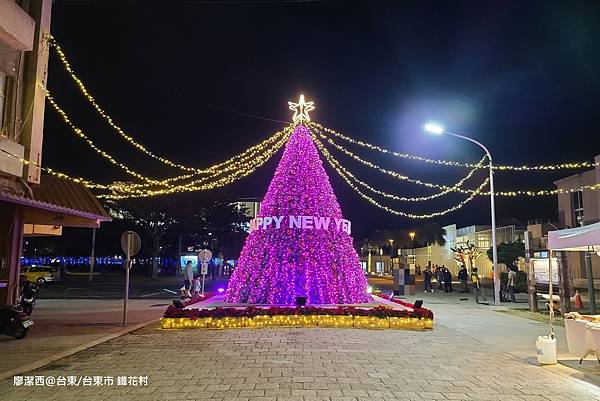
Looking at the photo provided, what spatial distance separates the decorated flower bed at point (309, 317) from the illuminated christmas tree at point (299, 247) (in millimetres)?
2508

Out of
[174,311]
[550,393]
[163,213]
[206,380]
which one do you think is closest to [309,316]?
[174,311]

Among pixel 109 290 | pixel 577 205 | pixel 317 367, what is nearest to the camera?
pixel 317 367

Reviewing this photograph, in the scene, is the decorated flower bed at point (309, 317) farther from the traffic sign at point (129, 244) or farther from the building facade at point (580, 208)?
the building facade at point (580, 208)

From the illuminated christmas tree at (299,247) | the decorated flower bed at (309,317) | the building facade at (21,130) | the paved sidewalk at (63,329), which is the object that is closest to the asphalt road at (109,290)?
the paved sidewalk at (63,329)

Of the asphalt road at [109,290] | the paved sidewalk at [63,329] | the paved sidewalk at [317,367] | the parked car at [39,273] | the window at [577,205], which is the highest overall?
the window at [577,205]

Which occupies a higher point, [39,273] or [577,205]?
[577,205]

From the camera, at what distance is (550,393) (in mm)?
6660

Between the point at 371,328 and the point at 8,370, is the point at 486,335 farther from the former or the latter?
the point at 8,370

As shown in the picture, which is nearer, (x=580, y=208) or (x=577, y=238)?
(x=577, y=238)

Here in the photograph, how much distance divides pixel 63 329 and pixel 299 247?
7214mm

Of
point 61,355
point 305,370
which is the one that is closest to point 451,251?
point 305,370

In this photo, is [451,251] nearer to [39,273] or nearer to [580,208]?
[580,208]

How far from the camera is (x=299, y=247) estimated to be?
1576cm

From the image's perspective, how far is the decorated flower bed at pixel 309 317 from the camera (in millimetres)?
12461
